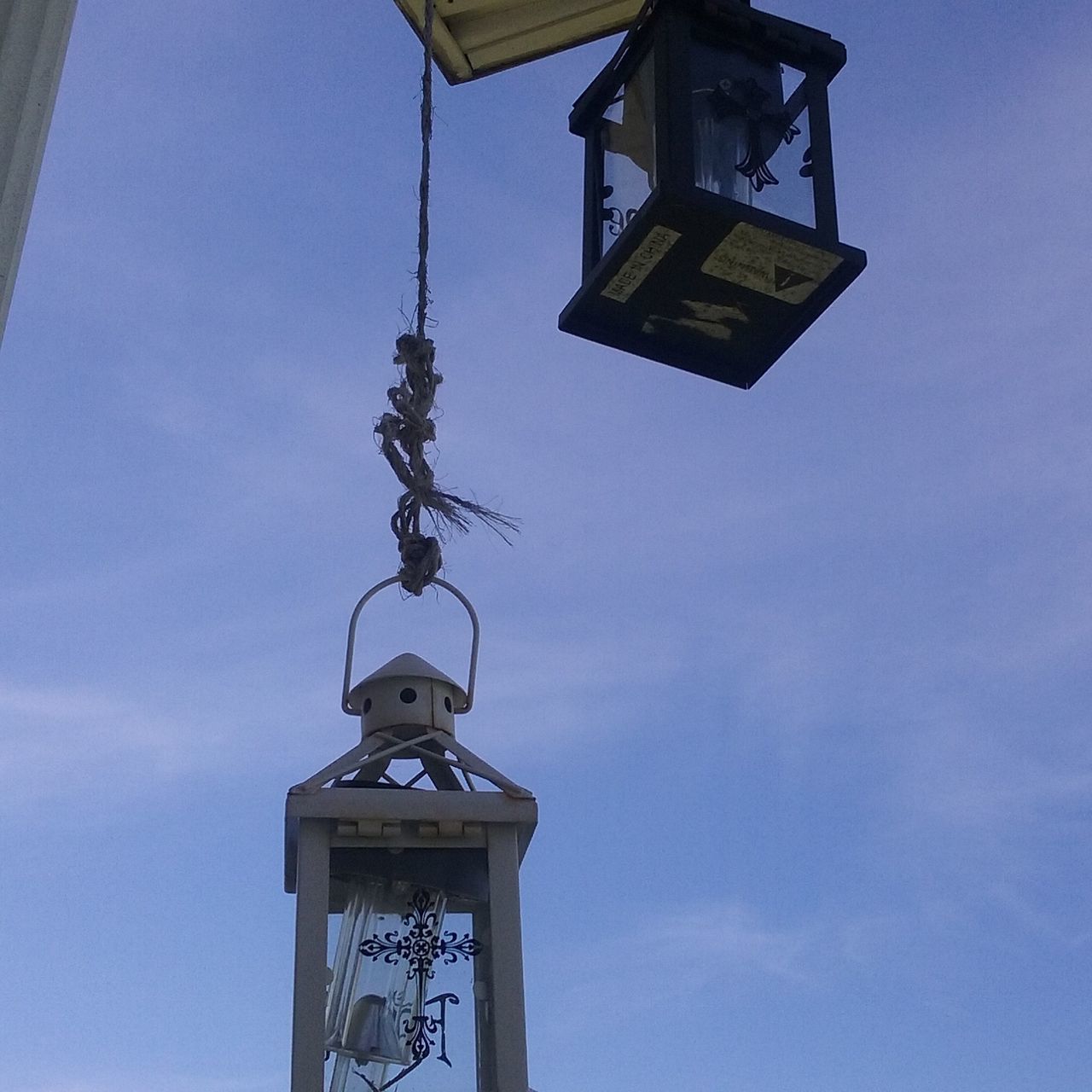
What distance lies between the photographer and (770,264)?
2.29m

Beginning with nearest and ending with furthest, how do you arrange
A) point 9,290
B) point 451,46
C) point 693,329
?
point 9,290, point 693,329, point 451,46

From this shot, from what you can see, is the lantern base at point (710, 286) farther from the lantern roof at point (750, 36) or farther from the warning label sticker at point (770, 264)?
the lantern roof at point (750, 36)

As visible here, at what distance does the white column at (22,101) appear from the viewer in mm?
1510

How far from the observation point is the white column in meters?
1.51

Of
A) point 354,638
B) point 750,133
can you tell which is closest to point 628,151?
point 750,133

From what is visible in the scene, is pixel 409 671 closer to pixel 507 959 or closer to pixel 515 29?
pixel 507 959

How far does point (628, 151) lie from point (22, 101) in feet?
3.41

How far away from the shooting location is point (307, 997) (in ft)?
5.42

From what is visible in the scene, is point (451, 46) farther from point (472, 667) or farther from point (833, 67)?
point (472, 667)

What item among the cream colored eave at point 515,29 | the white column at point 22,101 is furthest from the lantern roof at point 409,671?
the cream colored eave at point 515,29

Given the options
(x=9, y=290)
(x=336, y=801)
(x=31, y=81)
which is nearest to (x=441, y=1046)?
(x=336, y=801)

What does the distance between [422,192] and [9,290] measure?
82 centimetres

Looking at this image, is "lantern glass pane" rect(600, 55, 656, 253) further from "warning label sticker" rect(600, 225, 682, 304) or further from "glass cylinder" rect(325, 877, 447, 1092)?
"glass cylinder" rect(325, 877, 447, 1092)

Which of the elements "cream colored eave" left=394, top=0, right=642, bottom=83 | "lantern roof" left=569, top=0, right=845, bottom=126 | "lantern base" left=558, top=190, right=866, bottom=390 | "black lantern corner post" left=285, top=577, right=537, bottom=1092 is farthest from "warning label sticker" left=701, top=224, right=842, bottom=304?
"cream colored eave" left=394, top=0, right=642, bottom=83
